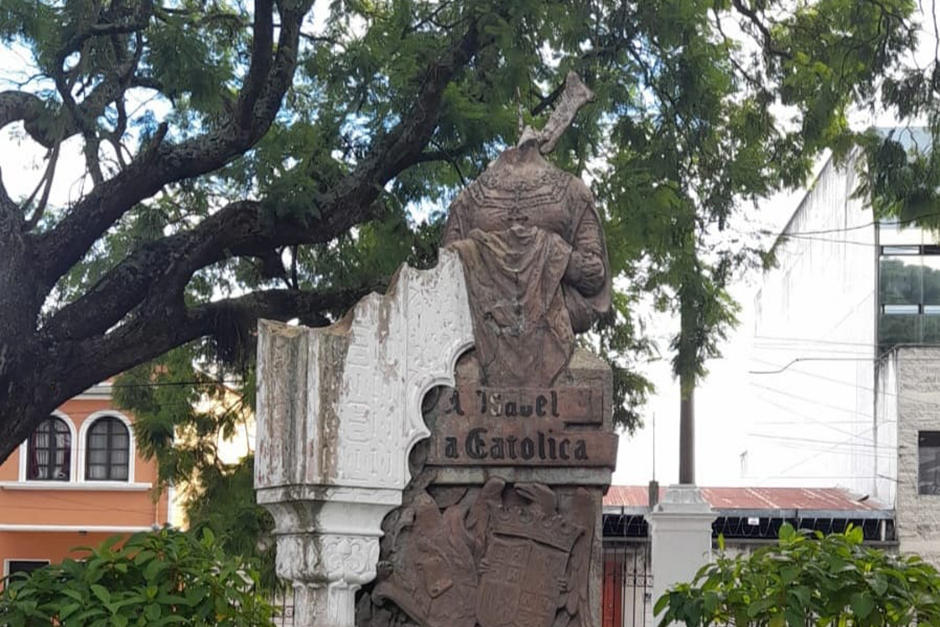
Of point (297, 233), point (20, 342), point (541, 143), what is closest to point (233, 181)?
point (297, 233)

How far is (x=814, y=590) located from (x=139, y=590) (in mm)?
3021

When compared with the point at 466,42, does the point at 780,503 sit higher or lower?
lower

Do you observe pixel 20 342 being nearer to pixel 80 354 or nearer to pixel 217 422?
pixel 80 354

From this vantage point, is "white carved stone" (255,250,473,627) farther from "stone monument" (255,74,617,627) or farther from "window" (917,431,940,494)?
"window" (917,431,940,494)

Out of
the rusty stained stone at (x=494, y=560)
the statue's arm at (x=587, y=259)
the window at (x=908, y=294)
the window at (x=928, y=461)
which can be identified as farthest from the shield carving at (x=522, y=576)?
the window at (x=908, y=294)

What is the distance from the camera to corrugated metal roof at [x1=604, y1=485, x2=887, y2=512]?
2352 centimetres

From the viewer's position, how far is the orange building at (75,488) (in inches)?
1129

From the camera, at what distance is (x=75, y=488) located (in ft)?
94.7

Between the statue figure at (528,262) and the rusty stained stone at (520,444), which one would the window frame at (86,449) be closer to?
the statue figure at (528,262)

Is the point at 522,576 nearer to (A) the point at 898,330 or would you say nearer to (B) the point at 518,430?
(B) the point at 518,430

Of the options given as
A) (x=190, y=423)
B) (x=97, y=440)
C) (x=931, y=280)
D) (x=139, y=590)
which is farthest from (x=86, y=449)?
(x=139, y=590)

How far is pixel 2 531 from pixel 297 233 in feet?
60.5

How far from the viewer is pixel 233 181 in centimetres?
1441

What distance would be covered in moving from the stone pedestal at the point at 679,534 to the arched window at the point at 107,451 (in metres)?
16.9
